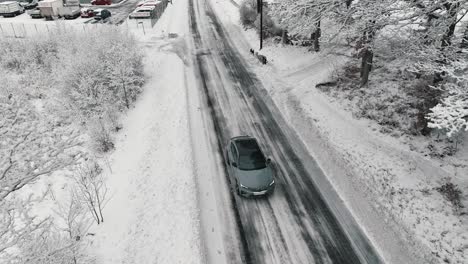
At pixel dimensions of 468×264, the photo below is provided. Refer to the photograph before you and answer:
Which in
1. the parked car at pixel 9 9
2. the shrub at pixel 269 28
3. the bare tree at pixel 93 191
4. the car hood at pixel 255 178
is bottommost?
the bare tree at pixel 93 191

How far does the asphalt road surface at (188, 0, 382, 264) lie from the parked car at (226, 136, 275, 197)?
2.07ft

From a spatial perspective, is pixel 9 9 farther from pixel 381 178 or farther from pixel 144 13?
pixel 381 178

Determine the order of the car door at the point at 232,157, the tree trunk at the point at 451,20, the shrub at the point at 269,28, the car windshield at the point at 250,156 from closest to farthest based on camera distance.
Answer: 1. the tree trunk at the point at 451,20
2. the car windshield at the point at 250,156
3. the car door at the point at 232,157
4. the shrub at the point at 269,28

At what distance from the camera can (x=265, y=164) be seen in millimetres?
15172

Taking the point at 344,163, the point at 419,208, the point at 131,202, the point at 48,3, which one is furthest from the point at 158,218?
the point at 48,3

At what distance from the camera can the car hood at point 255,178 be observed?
559 inches

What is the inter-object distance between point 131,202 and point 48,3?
44.5 m

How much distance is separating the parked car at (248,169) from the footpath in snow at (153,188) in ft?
6.83

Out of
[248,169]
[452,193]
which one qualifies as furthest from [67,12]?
[452,193]

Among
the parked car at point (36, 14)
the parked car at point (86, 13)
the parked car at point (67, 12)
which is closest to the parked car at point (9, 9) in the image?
the parked car at point (36, 14)

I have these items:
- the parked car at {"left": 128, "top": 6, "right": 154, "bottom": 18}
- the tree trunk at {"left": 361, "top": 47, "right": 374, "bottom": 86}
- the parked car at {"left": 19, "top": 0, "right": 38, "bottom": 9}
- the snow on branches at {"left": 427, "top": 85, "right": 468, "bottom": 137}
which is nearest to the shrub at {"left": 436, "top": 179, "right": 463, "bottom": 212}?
the snow on branches at {"left": 427, "top": 85, "right": 468, "bottom": 137}

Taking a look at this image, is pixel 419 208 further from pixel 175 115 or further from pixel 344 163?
pixel 175 115

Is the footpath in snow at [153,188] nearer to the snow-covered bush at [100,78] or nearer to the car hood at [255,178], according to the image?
the snow-covered bush at [100,78]

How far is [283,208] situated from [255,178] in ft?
5.60
